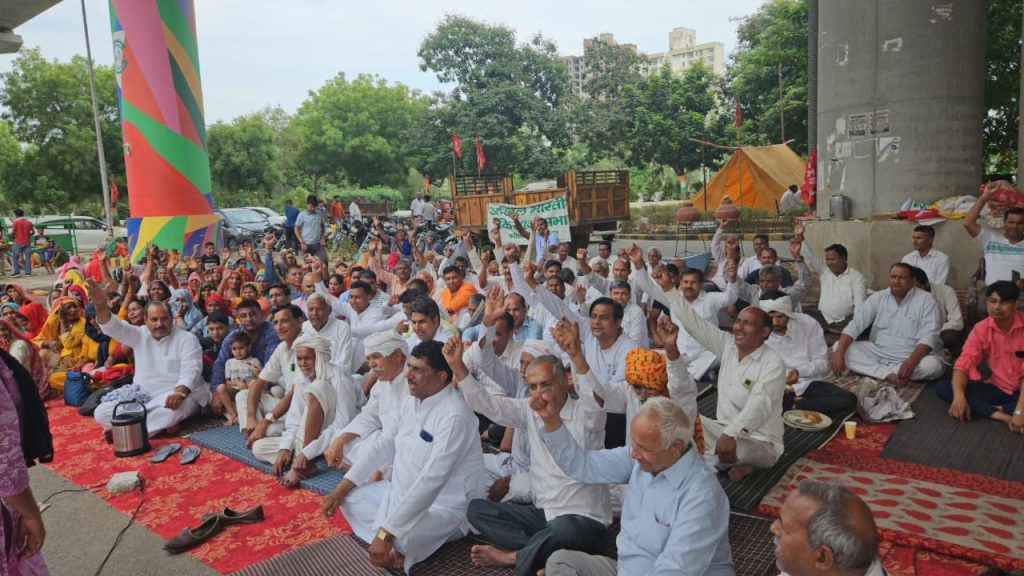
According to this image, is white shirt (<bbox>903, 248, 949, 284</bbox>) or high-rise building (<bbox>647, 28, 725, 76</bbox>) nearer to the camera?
white shirt (<bbox>903, 248, 949, 284</bbox>)

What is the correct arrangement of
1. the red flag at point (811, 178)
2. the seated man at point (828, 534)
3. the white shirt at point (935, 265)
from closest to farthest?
the seated man at point (828, 534), the white shirt at point (935, 265), the red flag at point (811, 178)

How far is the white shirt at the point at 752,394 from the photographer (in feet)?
12.9

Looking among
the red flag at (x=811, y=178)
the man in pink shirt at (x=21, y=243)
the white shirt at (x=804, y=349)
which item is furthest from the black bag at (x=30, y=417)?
the man in pink shirt at (x=21, y=243)

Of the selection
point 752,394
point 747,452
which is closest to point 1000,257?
point 752,394

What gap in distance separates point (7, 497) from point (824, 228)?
30.1 ft

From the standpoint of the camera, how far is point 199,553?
12.0 feet

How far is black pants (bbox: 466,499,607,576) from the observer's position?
3.00 meters

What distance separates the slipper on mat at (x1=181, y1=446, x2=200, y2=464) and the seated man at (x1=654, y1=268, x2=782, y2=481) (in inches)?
Result: 149

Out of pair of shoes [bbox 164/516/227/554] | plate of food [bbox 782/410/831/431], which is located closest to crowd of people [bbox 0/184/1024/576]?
plate of food [bbox 782/410/831/431]

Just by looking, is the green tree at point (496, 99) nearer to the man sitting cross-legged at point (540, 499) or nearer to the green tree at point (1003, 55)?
the green tree at point (1003, 55)

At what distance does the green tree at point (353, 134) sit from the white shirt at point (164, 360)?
97.4 feet

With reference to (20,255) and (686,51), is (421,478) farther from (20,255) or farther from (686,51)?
(686,51)

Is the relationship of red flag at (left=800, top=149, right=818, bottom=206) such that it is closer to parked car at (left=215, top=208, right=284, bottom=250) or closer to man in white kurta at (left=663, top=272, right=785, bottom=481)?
man in white kurta at (left=663, top=272, right=785, bottom=481)

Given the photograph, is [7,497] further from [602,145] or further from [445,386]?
[602,145]
